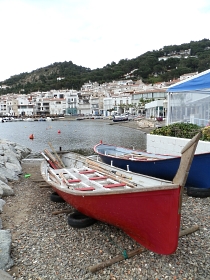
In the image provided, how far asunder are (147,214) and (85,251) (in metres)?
1.54

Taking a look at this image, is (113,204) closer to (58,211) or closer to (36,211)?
(58,211)

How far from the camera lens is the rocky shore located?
12.9 feet

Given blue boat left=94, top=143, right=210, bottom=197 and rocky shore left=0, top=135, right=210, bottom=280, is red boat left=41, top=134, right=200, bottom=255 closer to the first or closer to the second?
rocky shore left=0, top=135, right=210, bottom=280

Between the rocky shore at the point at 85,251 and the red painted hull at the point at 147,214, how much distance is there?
0.36 meters

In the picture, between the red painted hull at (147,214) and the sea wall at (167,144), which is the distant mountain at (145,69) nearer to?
the sea wall at (167,144)

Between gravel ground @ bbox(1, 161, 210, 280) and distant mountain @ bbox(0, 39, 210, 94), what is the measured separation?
102340mm

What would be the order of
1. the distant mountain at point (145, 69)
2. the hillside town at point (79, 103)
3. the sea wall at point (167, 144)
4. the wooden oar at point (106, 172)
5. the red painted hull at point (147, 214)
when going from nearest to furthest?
the red painted hull at point (147, 214) < the wooden oar at point (106, 172) < the sea wall at point (167, 144) < the hillside town at point (79, 103) < the distant mountain at point (145, 69)

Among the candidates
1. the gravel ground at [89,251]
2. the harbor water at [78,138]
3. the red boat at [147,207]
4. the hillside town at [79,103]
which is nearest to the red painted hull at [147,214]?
the red boat at [147,207]

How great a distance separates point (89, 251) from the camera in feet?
14.8

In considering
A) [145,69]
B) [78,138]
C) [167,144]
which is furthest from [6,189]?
[145,69]

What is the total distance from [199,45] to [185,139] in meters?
166

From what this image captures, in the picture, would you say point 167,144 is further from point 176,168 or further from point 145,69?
point 145,69

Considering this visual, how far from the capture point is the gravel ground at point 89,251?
3924 mm

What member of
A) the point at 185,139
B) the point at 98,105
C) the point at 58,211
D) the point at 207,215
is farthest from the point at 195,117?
the point at 98,105
